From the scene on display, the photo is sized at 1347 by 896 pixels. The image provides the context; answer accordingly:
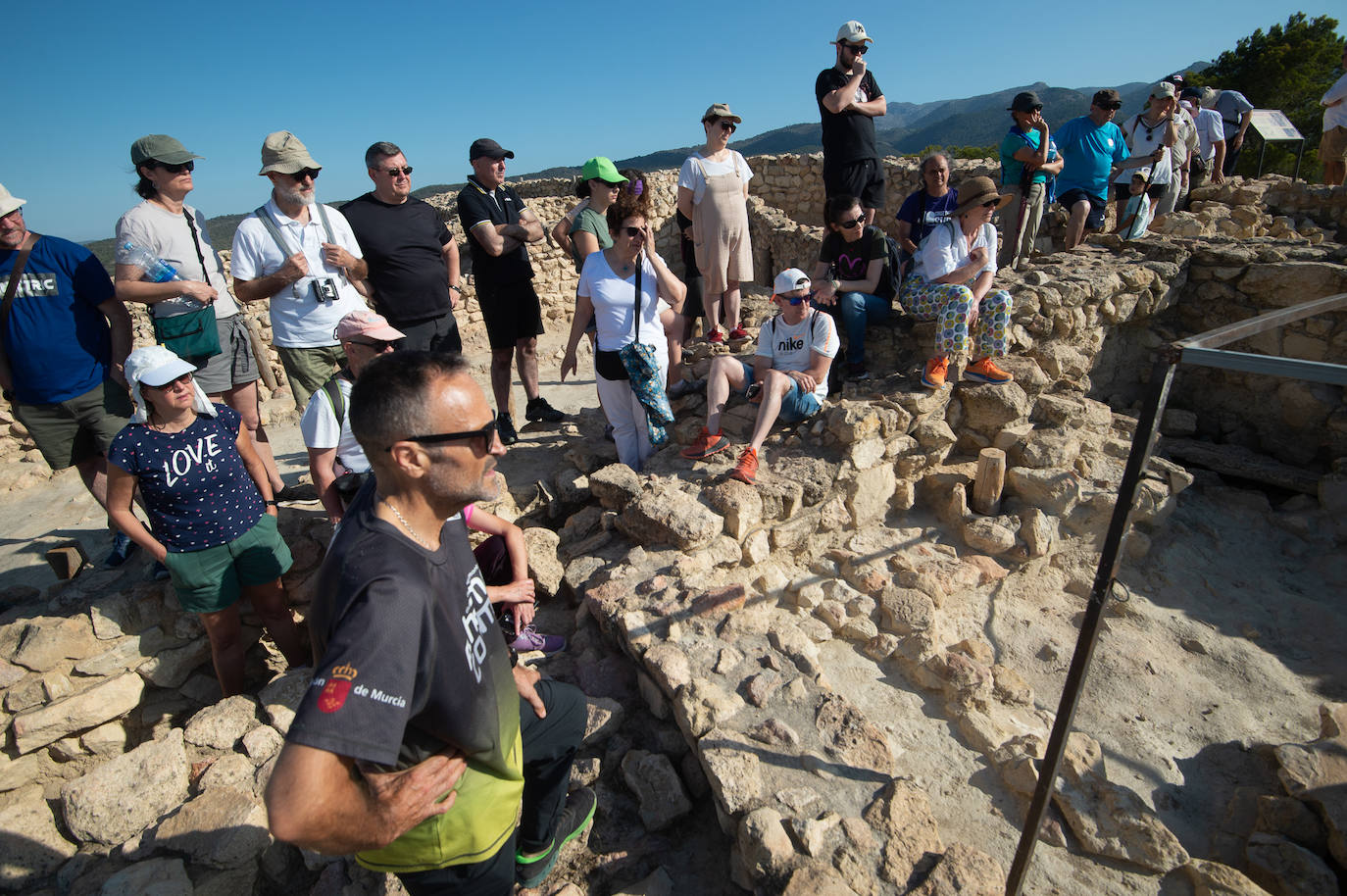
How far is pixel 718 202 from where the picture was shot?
5.61 meters

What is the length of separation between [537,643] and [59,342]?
329cm

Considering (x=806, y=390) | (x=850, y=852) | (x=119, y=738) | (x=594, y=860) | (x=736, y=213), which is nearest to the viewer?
(x=850, y=852)

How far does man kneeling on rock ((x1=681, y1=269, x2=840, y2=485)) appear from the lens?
4188 mm

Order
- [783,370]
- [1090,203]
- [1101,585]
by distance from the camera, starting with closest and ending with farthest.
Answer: [1101,585], [783,370], [1090,203]

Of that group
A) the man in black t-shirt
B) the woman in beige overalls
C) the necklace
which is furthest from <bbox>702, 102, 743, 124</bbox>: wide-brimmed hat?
the necklace

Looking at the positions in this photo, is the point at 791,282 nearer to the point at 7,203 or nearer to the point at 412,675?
the point at 412,675

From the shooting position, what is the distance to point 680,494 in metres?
3.88

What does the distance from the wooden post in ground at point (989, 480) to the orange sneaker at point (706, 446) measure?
171 centimetres

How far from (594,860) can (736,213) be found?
4.81 m

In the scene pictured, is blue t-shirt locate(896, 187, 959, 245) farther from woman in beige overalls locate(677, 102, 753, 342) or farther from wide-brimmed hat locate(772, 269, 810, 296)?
wide-brimmed hat locate(772, 269, 810, 296)

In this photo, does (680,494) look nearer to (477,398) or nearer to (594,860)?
(594,860)

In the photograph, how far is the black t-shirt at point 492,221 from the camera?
5.03 metres

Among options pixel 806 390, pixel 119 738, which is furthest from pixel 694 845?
pixel 119 738

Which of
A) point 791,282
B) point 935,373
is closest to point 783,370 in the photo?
point 791,282
